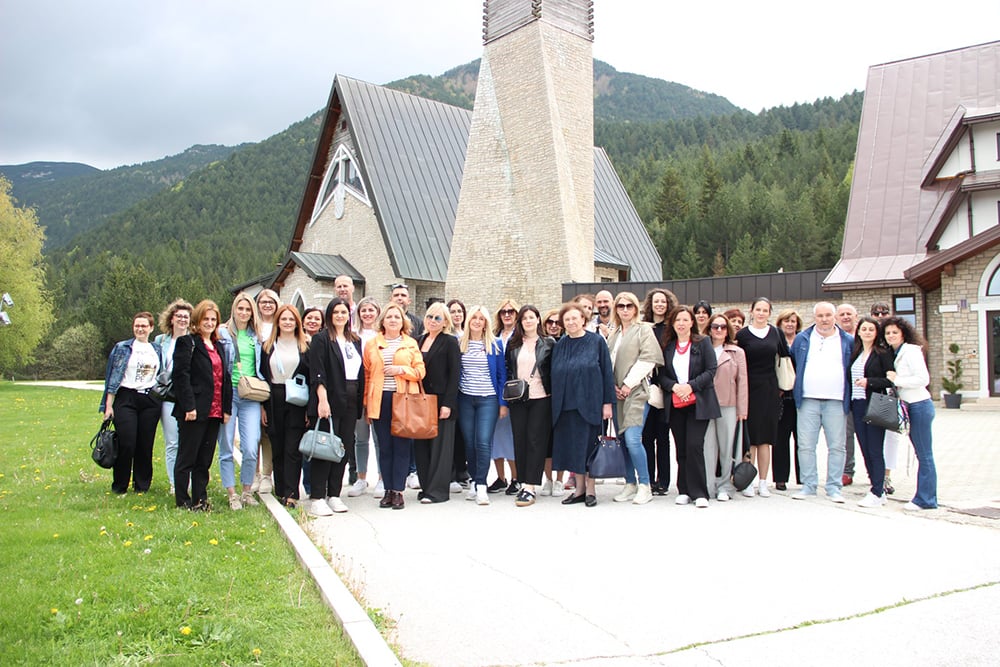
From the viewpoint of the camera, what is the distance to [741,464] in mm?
7301

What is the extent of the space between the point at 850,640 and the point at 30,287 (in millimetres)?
38080

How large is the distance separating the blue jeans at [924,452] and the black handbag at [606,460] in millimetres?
2592

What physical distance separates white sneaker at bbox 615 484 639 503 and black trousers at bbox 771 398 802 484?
59.6 inches

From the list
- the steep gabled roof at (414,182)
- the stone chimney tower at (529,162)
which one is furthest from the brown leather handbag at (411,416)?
the steep gabled roof at (414,182)

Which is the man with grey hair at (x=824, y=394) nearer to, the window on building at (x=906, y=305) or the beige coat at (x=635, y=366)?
the beige coat at (x=635, y=366)

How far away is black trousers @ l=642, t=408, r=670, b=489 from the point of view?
766 centimetres

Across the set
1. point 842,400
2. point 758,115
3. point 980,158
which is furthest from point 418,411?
point 758,115

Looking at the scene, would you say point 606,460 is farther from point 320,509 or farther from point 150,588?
point 150,588

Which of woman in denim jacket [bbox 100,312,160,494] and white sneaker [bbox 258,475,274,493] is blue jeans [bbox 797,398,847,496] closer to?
white sneaker [bbox 258,475,274,493]

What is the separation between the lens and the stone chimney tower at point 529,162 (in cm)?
2228

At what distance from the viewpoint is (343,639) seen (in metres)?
3.66

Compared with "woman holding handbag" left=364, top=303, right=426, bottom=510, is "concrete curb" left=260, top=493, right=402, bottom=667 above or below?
below

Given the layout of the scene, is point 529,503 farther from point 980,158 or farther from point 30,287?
point 30,287

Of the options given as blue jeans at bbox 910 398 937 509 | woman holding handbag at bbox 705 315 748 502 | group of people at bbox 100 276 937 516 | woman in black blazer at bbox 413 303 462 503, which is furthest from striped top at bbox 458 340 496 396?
blue jeans at bbox 910 398 937 509
